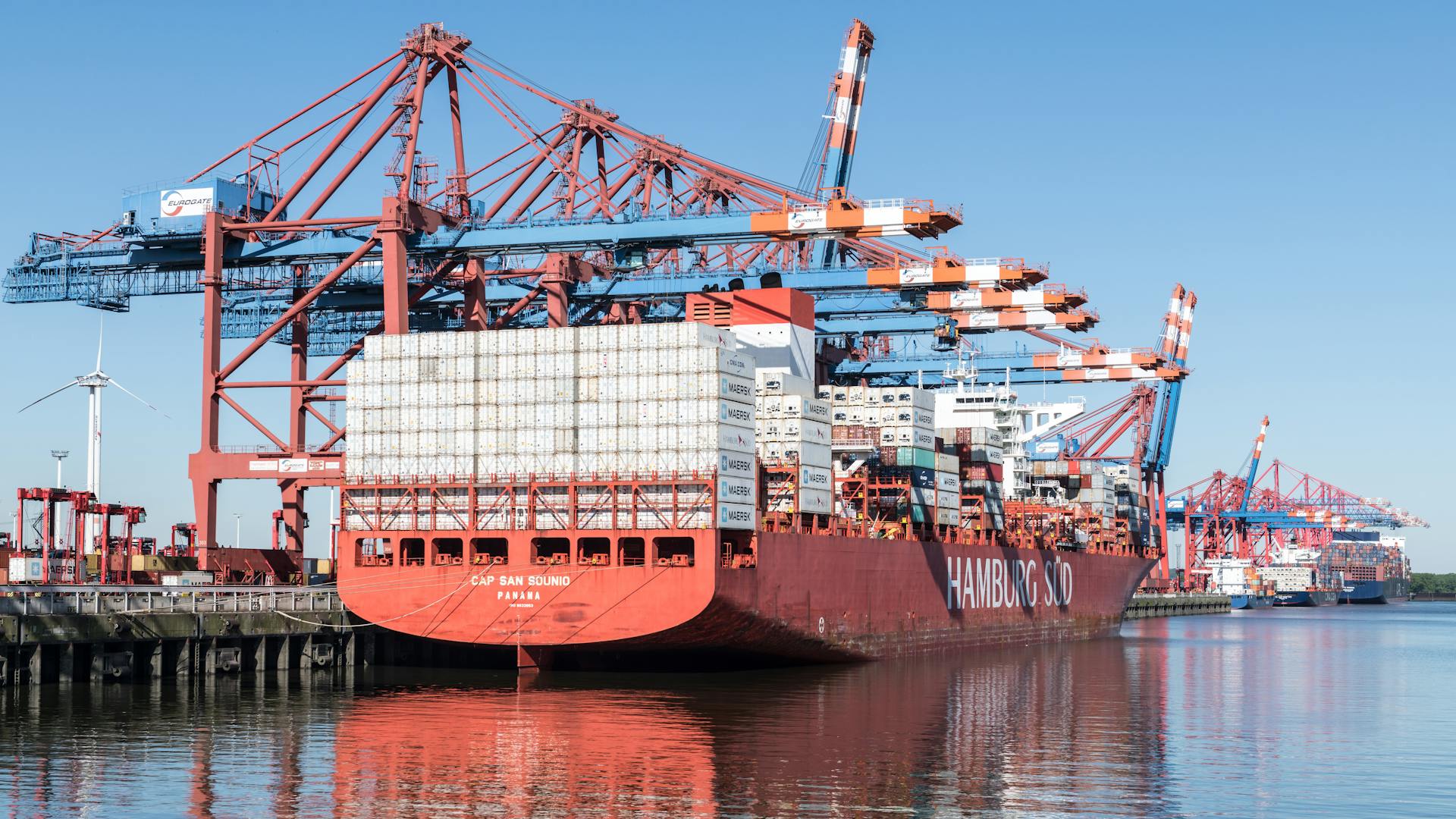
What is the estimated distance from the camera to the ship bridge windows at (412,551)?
4956cm

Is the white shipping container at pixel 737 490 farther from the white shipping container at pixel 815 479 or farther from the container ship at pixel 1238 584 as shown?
the container ship at pixel 1238 584

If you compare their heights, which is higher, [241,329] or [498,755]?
[241,329]

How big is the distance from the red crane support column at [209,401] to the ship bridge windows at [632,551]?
711 inches

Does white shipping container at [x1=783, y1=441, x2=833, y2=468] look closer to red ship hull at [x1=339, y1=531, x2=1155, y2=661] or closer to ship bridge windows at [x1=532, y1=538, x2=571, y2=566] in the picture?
red ship hull at [x1=339, y1=531, x2=1155, y2=661]

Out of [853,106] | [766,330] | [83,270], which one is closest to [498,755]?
[766,330]

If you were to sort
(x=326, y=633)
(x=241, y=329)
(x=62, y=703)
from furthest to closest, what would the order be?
(x=241, y=329) < (x=326, y=633) < (x=62, y=703)

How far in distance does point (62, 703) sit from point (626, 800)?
1948 cm

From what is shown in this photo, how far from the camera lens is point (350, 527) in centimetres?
5025

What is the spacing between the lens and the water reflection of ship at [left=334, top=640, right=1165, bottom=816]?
1089 inches

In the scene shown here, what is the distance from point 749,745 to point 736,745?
266mm

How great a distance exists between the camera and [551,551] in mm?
48531

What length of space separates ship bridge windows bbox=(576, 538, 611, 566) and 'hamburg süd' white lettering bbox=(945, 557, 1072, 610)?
780 inches

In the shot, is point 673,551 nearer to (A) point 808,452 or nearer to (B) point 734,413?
(B) point 734,413

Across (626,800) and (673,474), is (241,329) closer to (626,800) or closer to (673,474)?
(673,474)
